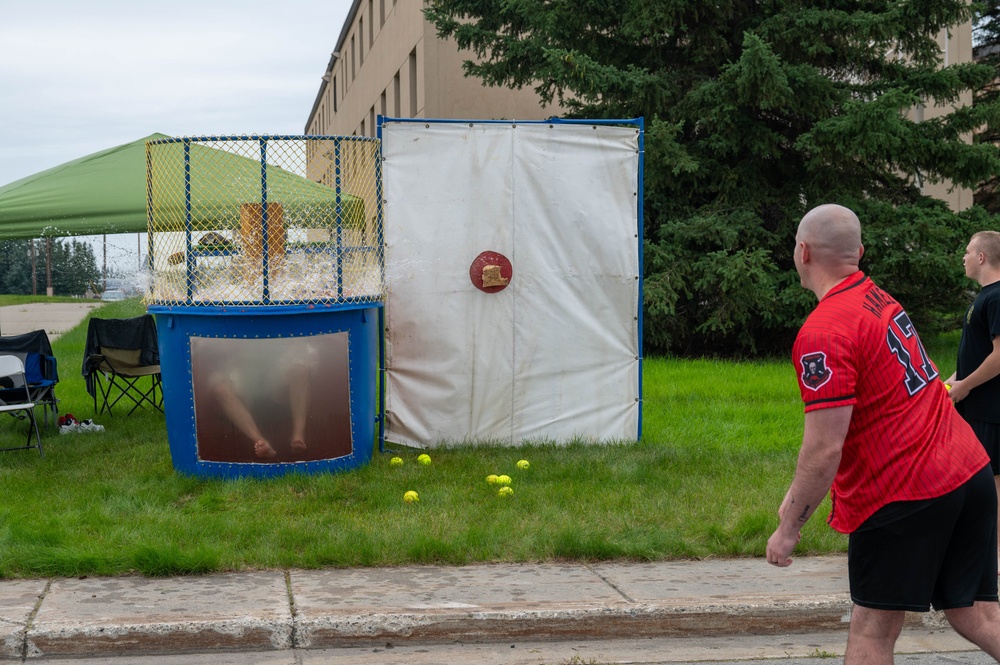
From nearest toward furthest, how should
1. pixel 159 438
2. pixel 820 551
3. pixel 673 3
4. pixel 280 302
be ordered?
pixel 820 551, pixel 280 302, pixel 159 438, pixel 673 3

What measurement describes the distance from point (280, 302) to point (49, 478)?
7.58ft

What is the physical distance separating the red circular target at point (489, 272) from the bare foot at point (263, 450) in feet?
7.45

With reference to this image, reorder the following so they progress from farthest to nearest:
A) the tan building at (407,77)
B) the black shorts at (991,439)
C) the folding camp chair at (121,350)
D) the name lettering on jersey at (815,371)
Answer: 1. the tan building at (407,77)
2. the folding camp chair at (121,350)
3. the black shorts at (991,439)
4. the name lettering on jersey at (815,371)

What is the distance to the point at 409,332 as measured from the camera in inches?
345

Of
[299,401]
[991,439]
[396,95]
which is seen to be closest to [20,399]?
[299,401]

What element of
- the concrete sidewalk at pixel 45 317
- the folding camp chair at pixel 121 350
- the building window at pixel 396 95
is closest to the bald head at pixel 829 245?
the folding camp chair at pixel 121 350

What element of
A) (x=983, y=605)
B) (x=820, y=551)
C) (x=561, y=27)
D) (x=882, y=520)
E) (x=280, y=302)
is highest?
(x=561, y=27)

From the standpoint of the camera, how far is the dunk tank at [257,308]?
7.50 m

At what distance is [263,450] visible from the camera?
7633mm

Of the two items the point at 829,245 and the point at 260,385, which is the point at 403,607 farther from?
the point at 260,385

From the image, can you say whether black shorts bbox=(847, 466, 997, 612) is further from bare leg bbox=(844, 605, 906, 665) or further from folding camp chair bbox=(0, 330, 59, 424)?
folding camp chair bbox=(0, 330, 59, 424)

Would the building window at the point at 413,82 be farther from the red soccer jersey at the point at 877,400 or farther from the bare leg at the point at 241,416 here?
the red soccer jersey at the point at 877,400

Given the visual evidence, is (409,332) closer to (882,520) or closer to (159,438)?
(159,438)

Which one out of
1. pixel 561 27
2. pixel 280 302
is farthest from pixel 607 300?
pixel 561 27
